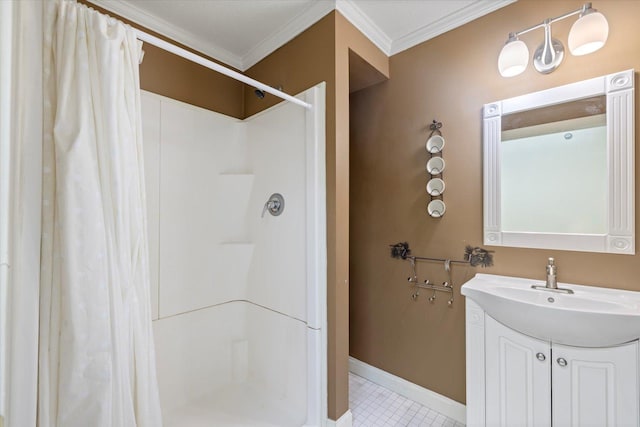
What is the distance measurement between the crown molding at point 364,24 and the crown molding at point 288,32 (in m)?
0.07

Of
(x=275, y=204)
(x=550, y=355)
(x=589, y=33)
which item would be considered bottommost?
(x=550, y=355)

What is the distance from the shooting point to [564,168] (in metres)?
1.33

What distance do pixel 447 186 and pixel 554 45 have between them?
80cm

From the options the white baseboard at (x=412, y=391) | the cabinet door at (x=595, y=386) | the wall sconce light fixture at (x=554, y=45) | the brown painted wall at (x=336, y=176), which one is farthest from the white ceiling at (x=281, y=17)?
the white baseboard at (x=412, y=391)

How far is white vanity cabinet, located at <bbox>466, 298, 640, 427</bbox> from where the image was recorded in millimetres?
1021

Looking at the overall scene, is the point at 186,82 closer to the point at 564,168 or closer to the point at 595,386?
the point at 564,168

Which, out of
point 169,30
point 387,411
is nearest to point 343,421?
point 387,411

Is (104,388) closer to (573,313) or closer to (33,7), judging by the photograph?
(33,7)

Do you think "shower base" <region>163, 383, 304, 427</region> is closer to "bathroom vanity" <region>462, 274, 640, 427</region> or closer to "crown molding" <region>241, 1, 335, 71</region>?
Result: "bathroom vanity" <region>462, 274, 640, 427</region>

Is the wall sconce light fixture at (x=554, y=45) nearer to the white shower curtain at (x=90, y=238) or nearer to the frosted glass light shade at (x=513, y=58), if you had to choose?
the frosted glass light shade at (x=513, y=58)

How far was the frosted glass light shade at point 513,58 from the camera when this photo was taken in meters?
1.31

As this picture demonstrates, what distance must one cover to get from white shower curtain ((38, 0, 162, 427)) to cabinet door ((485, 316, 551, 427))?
144cm

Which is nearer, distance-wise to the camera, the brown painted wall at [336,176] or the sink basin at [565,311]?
the sink basin at [565,311]

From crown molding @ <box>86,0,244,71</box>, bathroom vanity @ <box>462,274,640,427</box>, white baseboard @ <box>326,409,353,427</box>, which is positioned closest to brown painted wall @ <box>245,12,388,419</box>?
white baseboard @ <box>326,409,353,427</box>
